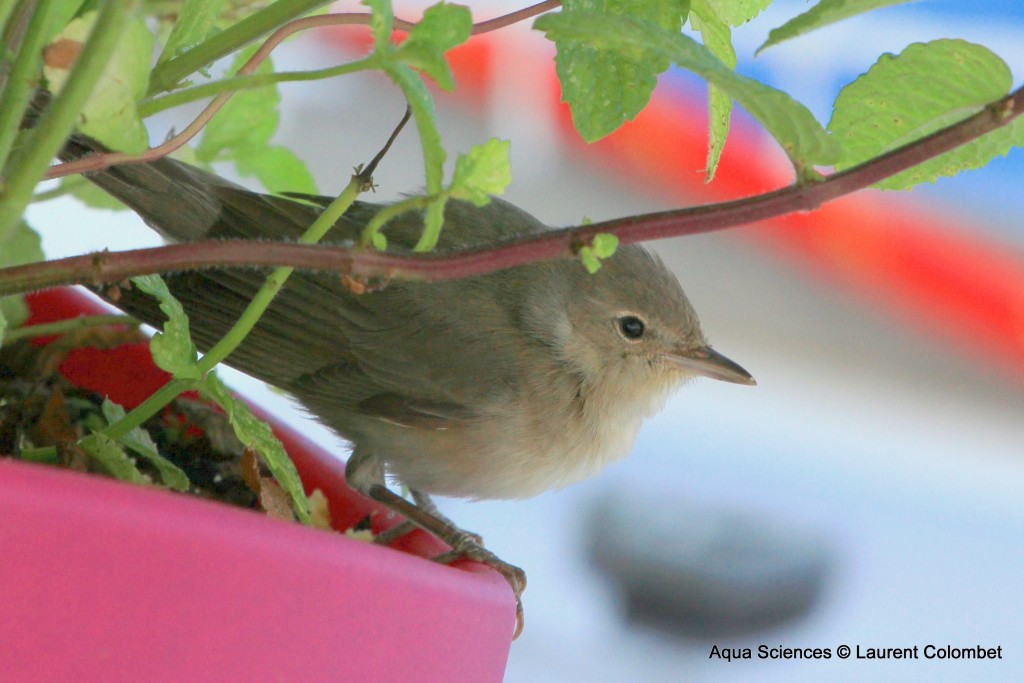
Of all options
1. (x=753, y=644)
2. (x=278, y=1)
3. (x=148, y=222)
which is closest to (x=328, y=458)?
(x=148, y=222)

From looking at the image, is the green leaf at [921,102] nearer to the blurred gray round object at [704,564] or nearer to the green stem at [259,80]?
the green stem at [259,80]

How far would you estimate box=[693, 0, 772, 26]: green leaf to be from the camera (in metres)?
0.74

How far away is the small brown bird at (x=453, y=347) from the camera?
3.49ft

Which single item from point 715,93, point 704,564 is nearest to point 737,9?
point 715,93

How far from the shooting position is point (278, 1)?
26.3 inches

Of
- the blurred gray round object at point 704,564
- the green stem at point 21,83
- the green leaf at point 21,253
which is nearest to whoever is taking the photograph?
the green stem at point 21,83

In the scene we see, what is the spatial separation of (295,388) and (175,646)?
658 millimetres

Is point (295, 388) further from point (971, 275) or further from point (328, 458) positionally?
point (971, 275)

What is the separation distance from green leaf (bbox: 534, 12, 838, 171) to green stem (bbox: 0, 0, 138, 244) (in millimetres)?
185

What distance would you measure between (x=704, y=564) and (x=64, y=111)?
2066mm

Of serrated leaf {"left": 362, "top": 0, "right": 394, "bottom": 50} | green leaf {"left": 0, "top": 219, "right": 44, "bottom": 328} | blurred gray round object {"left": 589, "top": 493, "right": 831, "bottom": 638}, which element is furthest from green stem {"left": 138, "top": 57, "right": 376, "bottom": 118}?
blurred gray round object {"left": 589, "top": 493, "right": 831, "bottom": 638}

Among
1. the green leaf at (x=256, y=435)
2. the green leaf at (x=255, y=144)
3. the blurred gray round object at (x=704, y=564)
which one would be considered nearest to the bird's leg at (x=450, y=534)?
the green leaf at (x=256, y=435)

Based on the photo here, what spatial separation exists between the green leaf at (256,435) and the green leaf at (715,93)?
1.09ft

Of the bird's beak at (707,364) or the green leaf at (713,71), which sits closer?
the green leaf at (713,71)
